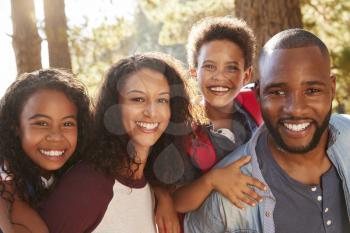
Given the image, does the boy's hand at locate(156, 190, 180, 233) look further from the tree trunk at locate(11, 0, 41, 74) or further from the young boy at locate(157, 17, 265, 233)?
the tree trunk at locate(11, 0, 41, 74)

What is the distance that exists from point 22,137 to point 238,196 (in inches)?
56.9

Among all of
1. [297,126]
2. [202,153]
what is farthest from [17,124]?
[297,126]

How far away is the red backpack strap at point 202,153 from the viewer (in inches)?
148

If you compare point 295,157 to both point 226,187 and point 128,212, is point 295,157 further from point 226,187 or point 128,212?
point 128,212

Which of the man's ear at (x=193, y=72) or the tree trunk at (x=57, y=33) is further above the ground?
the tree trunk at (x=57, y=33)

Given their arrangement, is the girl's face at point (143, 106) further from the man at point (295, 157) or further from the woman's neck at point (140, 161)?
the man at point (295, 157)

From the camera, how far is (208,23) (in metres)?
4.50

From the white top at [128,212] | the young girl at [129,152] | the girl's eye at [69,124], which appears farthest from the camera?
the girl's eye at [69,124]

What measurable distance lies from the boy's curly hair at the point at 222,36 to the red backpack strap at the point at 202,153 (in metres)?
0.86

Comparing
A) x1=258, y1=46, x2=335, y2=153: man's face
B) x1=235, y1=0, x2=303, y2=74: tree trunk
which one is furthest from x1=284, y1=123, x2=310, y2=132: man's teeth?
x1=235, y1=0, x2=303, y2=74: tree trunk

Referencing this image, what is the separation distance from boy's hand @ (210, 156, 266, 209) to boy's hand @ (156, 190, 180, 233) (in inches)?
13.7

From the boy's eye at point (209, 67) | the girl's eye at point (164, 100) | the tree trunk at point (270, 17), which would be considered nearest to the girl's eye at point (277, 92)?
the girl's eye at point (164, 100)

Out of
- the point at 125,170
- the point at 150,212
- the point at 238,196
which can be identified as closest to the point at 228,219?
the point at 238,196

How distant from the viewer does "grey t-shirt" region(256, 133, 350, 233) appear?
321cm
